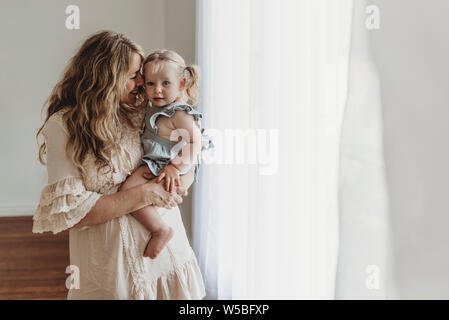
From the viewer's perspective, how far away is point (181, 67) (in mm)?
1213

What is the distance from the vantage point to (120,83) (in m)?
1.10

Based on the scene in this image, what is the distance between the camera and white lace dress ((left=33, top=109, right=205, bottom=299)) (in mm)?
1058

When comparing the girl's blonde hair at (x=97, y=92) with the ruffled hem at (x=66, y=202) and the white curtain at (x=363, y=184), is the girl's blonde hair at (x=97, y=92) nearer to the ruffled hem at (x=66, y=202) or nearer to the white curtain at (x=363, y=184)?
the ruffled hem at (x=66, y=202)

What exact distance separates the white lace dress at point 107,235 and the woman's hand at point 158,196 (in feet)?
0.18

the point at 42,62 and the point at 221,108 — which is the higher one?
the point at 42,62

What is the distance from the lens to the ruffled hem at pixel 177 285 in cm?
115

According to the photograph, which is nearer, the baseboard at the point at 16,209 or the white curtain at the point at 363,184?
the white curtain at the point at 363,184

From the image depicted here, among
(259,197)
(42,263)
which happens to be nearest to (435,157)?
(259,197)

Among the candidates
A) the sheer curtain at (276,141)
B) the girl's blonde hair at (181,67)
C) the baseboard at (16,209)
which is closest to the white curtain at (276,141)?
the sheer curtain at (276,141)

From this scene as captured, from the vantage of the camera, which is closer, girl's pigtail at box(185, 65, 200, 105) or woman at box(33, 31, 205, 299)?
woman at box(33, 31, 205, 299)

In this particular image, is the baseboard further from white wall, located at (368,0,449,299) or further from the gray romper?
white wall, located at (368,0,449,299)

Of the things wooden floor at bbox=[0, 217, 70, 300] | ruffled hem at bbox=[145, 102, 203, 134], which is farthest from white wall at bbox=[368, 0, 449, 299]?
wooden floor at bbox=[0, 217, 70, 300]

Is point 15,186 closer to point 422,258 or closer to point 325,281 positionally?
point 325,281

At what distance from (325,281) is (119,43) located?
0.84m
